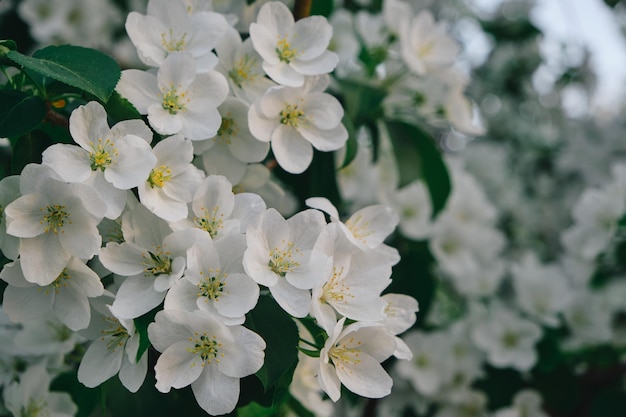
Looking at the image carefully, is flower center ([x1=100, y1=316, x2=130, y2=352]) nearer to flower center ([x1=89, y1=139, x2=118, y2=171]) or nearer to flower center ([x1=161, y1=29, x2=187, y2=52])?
flower center ([x1=89, y1=139, x2=118, y2=171])

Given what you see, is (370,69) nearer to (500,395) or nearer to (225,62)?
(225,62)

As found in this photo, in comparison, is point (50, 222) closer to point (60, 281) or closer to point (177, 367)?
point (60, 281)

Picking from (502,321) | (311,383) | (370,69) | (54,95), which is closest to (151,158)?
(54,95)

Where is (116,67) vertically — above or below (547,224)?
above

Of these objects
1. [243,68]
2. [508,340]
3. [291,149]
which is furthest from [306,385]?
[508,340]

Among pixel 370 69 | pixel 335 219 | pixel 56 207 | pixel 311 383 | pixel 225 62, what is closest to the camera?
pixel 56 207

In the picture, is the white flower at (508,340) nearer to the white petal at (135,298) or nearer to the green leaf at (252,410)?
the green leaf at (252,410)

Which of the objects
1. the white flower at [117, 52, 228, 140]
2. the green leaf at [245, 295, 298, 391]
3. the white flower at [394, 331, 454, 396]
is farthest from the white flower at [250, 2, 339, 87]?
the white flower at [394, 331, 454, 396]
